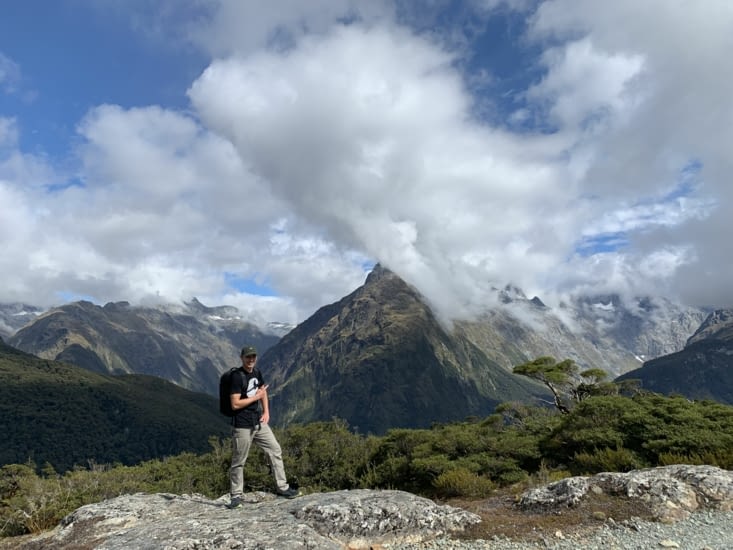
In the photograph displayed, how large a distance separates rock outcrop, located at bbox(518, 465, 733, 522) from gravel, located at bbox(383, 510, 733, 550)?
0.48 meters

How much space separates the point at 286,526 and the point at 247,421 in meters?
3.54

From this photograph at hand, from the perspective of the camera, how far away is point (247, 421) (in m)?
11.5

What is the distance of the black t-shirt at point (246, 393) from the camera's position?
11.3 metres

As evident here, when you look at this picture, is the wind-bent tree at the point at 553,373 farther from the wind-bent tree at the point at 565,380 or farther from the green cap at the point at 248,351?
the green cap at the point at 248,351

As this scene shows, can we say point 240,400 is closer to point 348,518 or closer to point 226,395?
point 226,395

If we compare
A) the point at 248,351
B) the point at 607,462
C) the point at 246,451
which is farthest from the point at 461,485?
the point at 248,351

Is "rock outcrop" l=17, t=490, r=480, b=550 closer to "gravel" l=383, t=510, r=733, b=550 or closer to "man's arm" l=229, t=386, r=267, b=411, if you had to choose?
"gravel" l=383, t=510, r=733, b=550

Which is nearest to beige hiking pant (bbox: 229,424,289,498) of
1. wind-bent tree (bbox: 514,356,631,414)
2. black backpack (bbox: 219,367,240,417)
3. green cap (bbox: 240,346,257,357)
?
black backpack (bbox: 219,367,240,417)

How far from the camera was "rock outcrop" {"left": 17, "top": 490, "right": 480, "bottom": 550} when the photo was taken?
790cm

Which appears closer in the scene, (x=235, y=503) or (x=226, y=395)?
(x=235, y=503)

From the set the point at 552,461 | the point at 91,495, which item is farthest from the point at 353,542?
the point at 91,495

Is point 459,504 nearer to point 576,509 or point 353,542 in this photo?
point 576,509

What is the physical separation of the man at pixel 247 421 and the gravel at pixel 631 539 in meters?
4.72

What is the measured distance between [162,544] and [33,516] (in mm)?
10285
